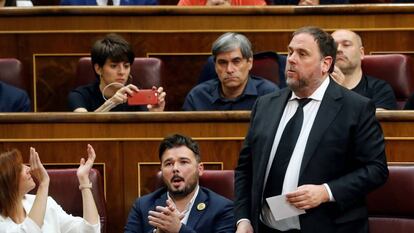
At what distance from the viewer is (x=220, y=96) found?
2.60 meters

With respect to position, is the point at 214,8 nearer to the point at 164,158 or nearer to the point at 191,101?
the point at 191,101

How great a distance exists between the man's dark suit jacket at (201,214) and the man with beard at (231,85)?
47cm

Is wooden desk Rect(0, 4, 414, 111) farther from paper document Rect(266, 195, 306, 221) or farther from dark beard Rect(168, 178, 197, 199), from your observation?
paper document Rect(266, 195, 306, 221)

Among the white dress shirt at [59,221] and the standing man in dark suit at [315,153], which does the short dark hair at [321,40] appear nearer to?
the standing man in dark suit at [315,153]

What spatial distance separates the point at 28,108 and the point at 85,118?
1.43 feet

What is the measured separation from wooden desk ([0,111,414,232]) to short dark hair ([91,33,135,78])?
387 millimetres

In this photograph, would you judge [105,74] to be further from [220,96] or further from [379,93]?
[379,93]

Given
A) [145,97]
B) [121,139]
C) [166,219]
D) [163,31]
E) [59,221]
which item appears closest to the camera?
[166,219]

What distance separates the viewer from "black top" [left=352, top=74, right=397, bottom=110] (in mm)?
2572

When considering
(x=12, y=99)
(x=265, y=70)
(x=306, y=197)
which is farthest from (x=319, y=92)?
(x=12, y=99)

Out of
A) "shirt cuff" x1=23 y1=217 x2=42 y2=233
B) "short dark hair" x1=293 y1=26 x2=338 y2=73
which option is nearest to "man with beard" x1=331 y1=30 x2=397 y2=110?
"short dark hair" x1=293 y1=26 x2=338 y2=73

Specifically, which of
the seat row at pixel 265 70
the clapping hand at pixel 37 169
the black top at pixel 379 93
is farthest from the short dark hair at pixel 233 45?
the clapping hand at pixel 37 169

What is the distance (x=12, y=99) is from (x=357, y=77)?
89 cm

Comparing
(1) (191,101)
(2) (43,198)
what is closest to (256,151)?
(2) (43,198)
